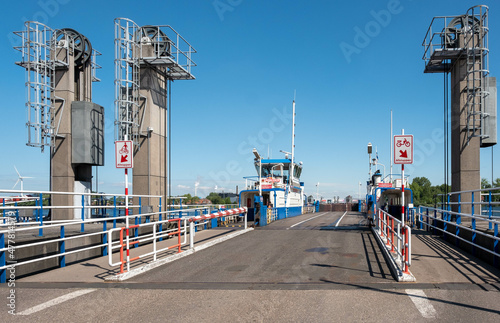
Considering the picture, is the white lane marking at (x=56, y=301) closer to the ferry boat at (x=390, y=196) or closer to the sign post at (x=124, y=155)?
the sign post at (x=124, y=155)

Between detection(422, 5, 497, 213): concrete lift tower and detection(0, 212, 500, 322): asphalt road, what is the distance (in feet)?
32.9

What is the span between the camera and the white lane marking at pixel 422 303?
6.23m

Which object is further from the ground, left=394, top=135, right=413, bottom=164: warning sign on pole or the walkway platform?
left=394, top=135, right=413, bottom=164: warning sign on pole

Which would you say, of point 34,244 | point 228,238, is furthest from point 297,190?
point 34,244

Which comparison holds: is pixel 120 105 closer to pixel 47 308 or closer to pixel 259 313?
pixel 47 308

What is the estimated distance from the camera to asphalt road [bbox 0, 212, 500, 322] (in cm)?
621

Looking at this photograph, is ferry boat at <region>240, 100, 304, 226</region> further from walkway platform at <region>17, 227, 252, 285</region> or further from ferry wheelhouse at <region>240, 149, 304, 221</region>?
walkway platform at <region>17, 227, 252, 285</region>

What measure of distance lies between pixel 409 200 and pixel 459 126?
10933mm

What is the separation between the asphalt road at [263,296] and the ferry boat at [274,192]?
44.3 feet

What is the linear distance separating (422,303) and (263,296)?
8.44ft

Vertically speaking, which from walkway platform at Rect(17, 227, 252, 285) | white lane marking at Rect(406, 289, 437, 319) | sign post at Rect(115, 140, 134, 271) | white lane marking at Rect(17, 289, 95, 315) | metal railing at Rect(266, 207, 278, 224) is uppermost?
sign post at Rect(115, 140, 134, 271)

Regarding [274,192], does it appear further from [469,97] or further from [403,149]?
[403,149]

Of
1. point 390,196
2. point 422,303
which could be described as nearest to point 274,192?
point 390,196

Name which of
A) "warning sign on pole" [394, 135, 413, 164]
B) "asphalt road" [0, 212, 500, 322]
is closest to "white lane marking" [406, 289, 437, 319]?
"asphalt road" [0, 212, 500, 322]
